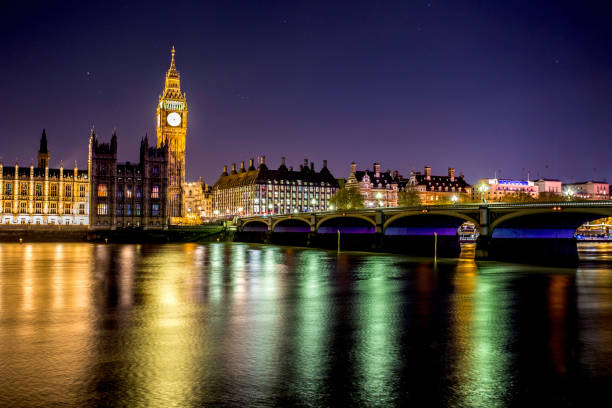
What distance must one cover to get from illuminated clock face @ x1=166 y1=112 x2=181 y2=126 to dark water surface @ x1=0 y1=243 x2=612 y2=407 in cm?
15576

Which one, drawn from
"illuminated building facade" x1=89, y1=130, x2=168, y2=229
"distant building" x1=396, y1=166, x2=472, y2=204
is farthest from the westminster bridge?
"distant building" x1=396, y1=166, x2=472, y2=204

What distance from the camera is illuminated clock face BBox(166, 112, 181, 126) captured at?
191275 millimetres

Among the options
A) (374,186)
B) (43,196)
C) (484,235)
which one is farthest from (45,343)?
(374,186)

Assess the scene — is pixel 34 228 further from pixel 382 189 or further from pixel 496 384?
pixel 496 384

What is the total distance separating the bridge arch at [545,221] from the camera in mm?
59406

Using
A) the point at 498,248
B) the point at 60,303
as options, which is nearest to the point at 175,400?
the point at 60,303

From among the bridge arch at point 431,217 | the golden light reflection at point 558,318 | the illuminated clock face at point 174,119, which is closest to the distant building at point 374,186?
the illuminated clock face at point 174,119

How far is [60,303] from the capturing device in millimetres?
30656

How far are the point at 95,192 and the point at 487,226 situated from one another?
122968 millimetres

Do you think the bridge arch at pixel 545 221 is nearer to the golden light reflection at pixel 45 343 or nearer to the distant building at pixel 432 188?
the golden light reflection at pixel 45 343

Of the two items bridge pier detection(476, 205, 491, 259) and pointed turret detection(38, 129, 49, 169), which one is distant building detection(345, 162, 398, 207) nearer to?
pointed turret detection(38, 129, 49, 169)

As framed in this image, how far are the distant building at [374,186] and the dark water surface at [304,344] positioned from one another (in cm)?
14444

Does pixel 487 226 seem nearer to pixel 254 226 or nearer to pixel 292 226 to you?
pixel 292 226

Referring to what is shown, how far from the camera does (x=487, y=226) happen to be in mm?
67688
